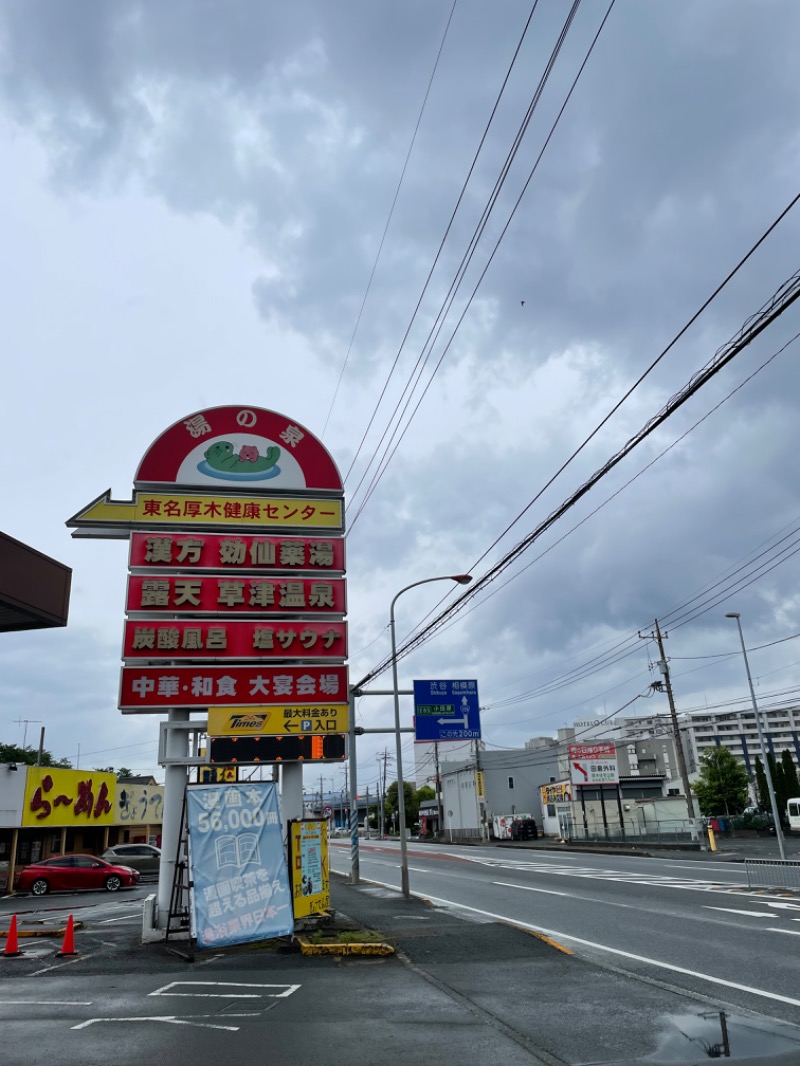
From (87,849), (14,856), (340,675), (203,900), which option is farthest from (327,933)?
(87,849)

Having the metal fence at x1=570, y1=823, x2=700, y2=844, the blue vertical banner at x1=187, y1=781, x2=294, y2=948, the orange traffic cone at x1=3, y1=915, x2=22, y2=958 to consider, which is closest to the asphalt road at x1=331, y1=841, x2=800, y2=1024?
the blue vertical banner at x1=187, y1=781, x2=294, y2=948

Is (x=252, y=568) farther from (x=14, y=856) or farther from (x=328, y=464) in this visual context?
(x=14, y=856)

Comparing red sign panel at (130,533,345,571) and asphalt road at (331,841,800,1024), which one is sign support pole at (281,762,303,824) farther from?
asphalt road at (331,841,800,1024)

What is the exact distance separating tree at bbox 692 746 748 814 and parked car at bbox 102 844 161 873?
54.8 meters

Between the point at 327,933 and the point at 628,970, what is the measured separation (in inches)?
217

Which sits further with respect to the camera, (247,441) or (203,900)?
(247,441)

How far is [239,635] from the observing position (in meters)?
16.7

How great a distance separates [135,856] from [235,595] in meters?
23.9

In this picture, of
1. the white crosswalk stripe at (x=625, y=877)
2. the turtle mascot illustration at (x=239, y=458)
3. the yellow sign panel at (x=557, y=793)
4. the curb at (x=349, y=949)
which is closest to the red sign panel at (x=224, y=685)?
the turtle mascot illustration at (x=239, y=458)

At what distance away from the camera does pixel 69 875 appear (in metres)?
28.8

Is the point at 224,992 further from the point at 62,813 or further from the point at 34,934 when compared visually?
the point at 62,813

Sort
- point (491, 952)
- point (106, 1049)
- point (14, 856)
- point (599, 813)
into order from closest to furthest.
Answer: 1. point (106, 1049)
2. point (491, 952)
3. point (14, 856)
4. point (599, 813)

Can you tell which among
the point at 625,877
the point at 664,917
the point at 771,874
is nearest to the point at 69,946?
the point at 664,917

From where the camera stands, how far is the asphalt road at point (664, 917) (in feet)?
34.3
